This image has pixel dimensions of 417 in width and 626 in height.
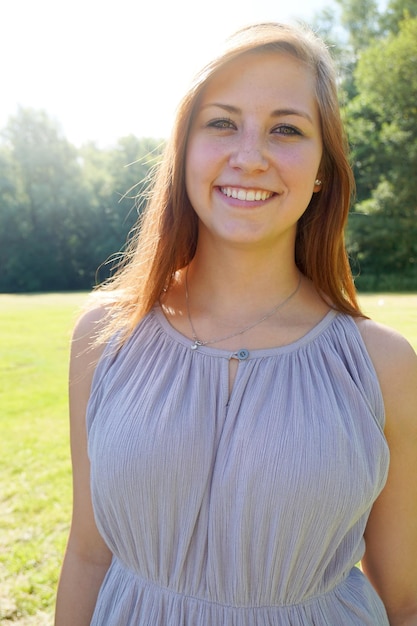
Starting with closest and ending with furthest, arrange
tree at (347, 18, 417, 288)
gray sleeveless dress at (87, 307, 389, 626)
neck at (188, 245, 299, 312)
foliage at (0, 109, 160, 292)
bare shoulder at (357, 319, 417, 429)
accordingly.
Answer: gray sleeveless dress at (87, 307, 389, 626)
bare shoulder at (357, 319, 417, 429)
neck at (188, 245, 299, 312)
tree at (347, 18, 417, 288)
foliage at (0, 109, 160, 292)

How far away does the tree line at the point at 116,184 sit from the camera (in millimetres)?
28516

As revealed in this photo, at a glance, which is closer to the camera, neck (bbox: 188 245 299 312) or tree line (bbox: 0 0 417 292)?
neck (bbox: 188 245 299 312)

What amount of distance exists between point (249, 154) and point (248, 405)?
71 centimetres

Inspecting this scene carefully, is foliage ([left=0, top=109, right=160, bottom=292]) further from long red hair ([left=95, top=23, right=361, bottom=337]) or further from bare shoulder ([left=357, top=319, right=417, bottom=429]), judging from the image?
bare shoulder ([left=357, top=319, right=417, bottom=429])

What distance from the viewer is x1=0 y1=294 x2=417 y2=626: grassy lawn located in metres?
3.32

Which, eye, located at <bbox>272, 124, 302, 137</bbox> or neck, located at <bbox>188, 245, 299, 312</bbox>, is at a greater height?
eye, located at <bbox>272, 124, 302, 137</bbox>

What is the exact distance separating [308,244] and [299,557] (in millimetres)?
1007

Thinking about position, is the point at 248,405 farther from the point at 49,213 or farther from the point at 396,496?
the point at 49,213

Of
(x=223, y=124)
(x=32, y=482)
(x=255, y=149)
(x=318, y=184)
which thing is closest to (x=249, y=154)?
(x=255, y=149)

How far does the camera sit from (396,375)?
5.52ft

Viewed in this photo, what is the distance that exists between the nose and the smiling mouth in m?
0.06

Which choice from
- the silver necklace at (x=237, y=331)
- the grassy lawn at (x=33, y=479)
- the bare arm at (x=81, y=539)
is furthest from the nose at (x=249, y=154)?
the grassy lawn at (x=33, y=479)

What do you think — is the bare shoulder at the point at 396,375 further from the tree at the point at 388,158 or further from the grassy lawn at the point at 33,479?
the tree at the point at 388,158

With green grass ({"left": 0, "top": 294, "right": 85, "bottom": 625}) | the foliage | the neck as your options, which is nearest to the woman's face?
the neck
